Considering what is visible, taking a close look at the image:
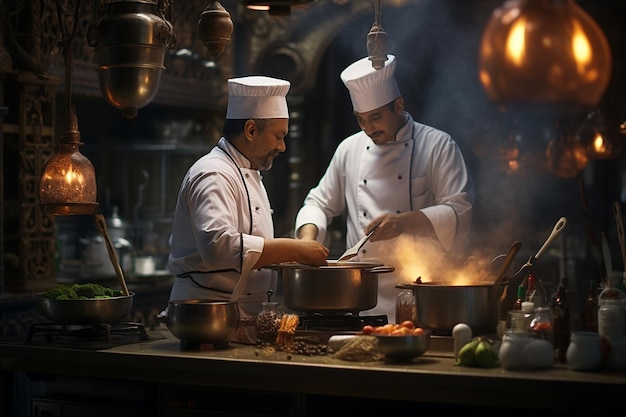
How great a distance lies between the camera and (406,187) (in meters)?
5.37

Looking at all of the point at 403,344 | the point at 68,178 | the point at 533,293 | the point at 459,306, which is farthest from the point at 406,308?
the point at 68,178

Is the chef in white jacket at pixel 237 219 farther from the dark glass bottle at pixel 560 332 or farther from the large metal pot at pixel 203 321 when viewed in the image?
the dark glass bottle at pixel 560 332

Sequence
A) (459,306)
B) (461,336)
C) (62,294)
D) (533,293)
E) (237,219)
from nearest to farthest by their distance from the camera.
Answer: (461,336) < (459,306) < (533,293) < (62,294) < (237,219)

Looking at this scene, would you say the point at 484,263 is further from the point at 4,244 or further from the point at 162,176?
the point at 162,176

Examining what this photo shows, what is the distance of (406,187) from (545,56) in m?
2.77

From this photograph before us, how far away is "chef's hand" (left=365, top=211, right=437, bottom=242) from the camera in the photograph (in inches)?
192

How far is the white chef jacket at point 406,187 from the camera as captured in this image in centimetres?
522

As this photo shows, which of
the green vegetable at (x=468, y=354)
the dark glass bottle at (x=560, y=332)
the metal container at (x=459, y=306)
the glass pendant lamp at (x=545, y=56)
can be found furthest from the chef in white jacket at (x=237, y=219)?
the glass pendant lamp at (x=545, y=56)

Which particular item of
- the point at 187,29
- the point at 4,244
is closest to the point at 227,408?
the point at 4,244

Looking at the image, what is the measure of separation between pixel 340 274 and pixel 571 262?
16.0 ft

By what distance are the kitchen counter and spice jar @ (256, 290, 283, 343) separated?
8 centimetres

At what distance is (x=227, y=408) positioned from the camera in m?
3.77

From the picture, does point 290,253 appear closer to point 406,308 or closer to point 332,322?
point 332,322

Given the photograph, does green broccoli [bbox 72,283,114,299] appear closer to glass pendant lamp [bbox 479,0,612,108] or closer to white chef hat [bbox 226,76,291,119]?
white chef hat [bbox 226,76,291,119]
